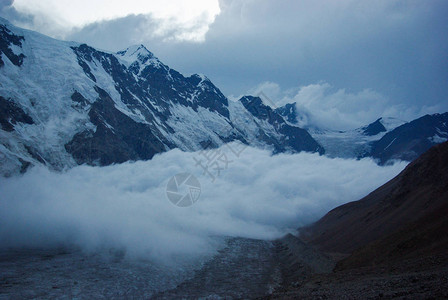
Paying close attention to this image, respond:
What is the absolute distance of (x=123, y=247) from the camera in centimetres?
9006


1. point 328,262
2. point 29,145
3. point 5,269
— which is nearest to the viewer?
point 5,269

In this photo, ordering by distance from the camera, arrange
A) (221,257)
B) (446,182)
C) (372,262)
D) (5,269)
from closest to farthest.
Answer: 1. (372,262)
2. (5,269)
3. (446,182)
4. (221,257)

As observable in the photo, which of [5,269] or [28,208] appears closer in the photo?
[5,269]

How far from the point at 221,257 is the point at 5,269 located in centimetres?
4545

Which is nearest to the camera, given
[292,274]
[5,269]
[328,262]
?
[5,269]

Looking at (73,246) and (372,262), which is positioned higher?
(73,246)

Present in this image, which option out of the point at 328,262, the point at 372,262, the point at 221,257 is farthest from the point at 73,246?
the point at 372,262

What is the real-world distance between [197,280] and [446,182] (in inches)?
2133

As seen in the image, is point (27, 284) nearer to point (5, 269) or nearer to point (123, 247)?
point (5, 269)

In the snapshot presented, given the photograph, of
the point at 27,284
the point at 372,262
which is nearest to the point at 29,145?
the point at 27,284

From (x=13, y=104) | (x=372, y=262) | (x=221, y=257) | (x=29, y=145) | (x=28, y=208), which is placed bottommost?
(x=372, y=262)

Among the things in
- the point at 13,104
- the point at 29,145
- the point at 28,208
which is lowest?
the point at 28,208

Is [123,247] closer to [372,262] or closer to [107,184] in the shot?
[372,262]

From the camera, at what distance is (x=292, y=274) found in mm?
70312
